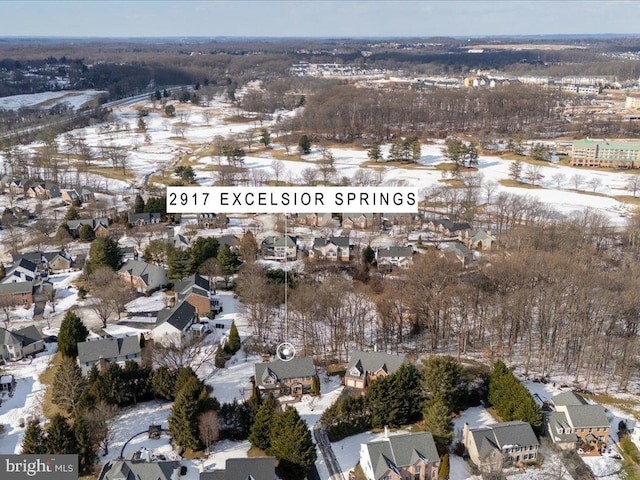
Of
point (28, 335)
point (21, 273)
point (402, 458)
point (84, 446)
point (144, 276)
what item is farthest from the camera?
point (21, 273)

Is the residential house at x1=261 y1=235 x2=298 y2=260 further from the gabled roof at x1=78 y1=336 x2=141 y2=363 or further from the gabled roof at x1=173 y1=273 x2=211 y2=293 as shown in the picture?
the gabled roof at x1=78 y1=336 x2=141 y2=363

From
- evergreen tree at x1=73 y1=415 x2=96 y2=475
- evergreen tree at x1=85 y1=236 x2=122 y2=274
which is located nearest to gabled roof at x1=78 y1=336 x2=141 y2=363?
evergreen tree at x1=73 y1=415 x2=96 y2=475

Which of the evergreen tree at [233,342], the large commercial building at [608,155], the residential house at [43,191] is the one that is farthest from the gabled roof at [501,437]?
the large commercial building at [608,155]

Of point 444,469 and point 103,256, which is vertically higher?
point 103,256

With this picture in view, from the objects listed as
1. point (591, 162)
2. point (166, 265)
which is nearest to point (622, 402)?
point (166, 265)

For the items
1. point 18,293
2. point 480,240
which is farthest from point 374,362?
point 18,293

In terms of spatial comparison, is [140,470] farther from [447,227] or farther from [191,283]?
[447,227]
